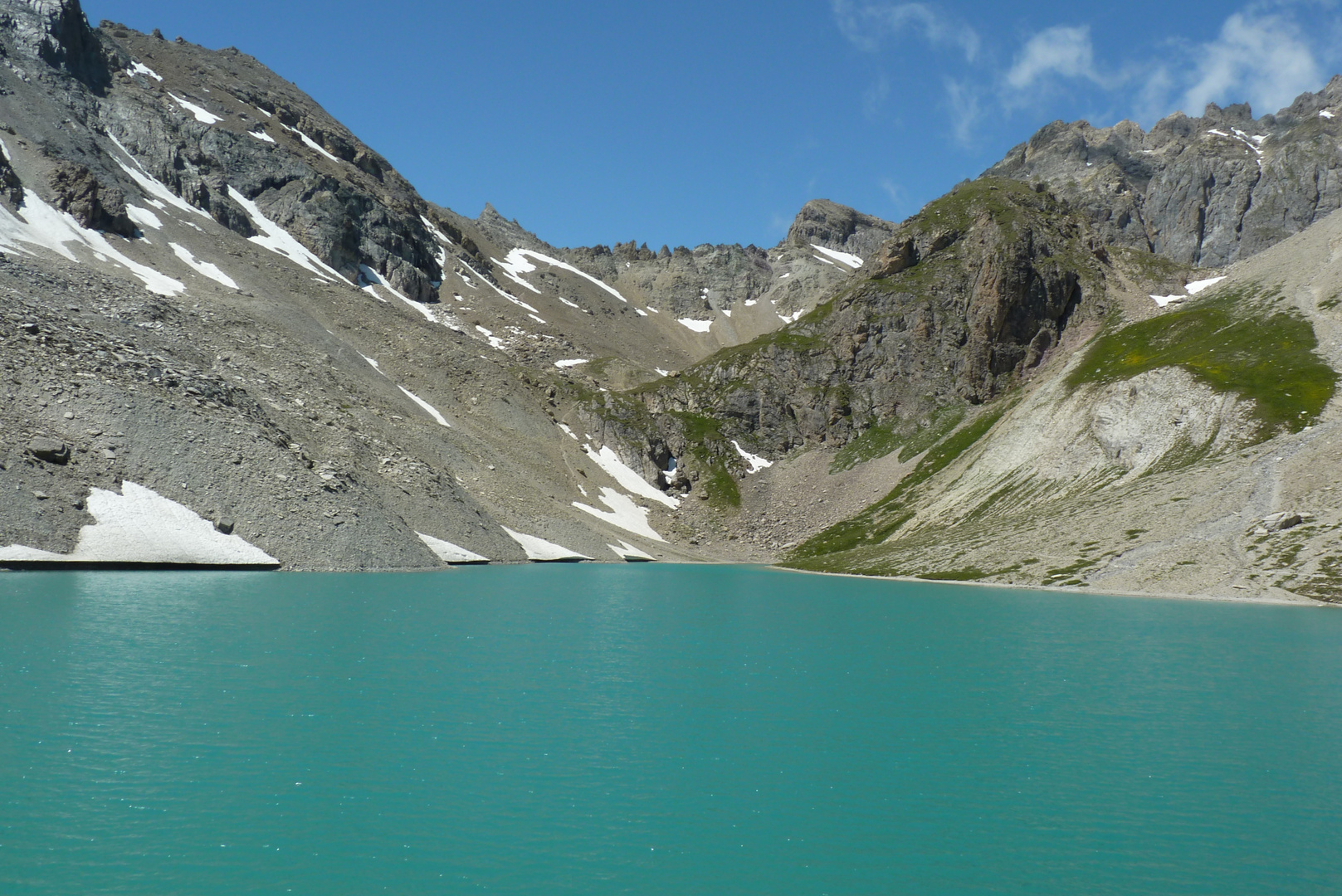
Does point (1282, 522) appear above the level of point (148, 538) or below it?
above

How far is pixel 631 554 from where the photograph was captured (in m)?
116

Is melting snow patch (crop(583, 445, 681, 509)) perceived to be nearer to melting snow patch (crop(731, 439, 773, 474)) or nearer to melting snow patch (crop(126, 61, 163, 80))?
melting snow patch (crop(731, 439, 773, 474))

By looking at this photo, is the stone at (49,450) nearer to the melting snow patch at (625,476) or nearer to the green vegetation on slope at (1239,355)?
the melting snow patch at (625,476)

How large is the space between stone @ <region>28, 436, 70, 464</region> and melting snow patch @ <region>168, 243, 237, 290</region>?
2744 inches

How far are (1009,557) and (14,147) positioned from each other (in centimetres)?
15096

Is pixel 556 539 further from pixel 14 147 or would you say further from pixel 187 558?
pixel 14 147

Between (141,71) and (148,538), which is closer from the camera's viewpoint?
(148,538)

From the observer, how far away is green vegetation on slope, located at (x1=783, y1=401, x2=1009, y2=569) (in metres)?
120

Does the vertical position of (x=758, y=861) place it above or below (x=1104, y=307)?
below

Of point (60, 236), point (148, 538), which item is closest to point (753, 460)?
point (148, 538)

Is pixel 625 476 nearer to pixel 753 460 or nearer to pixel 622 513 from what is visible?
pixel 622 513

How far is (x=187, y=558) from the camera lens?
197 feet

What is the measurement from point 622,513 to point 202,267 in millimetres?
77690

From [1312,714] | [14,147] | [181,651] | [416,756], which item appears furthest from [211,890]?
[14,147]
